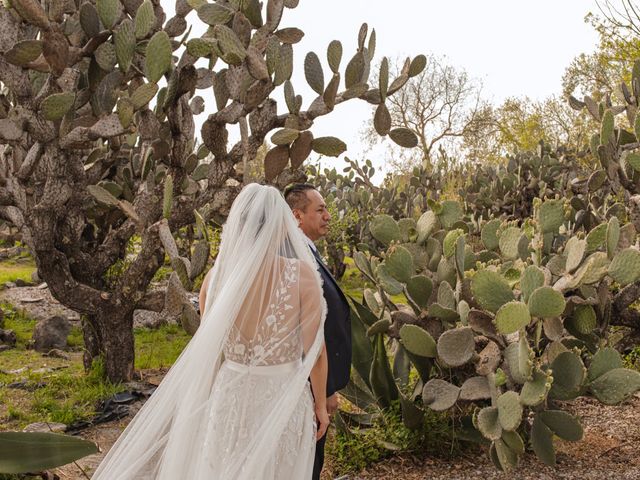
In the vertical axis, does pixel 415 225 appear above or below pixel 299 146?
below

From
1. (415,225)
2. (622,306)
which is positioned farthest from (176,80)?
(622,306)

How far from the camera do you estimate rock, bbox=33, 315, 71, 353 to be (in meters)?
7.29

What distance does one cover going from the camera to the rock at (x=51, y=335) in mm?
7293

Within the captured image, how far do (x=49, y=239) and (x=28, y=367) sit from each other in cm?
196

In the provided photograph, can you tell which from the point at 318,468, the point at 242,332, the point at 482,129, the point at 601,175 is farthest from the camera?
the point at 482,129

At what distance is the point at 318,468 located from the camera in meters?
3.09

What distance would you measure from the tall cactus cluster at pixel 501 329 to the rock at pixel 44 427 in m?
1.86

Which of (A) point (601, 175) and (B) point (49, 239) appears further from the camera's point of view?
(A) point (601, 175)

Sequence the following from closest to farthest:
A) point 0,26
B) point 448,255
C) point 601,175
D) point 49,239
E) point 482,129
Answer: point 448,255, point 0,26, point 49,239, point 601,175, point 482,129

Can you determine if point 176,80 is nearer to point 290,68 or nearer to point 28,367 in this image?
point 290,68

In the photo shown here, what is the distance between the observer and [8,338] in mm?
A: 7391

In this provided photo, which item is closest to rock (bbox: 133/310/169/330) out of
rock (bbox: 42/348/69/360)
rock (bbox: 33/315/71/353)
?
rock (bbox: 33/315/71/353)

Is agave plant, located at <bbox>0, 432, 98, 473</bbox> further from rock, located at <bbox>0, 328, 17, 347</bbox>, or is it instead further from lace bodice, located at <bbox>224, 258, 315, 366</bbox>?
rock, located at <bbox>0, 328, 17, 347</bbox>

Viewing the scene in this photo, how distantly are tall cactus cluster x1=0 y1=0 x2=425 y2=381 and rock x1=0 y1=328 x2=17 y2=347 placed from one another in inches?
82.0
